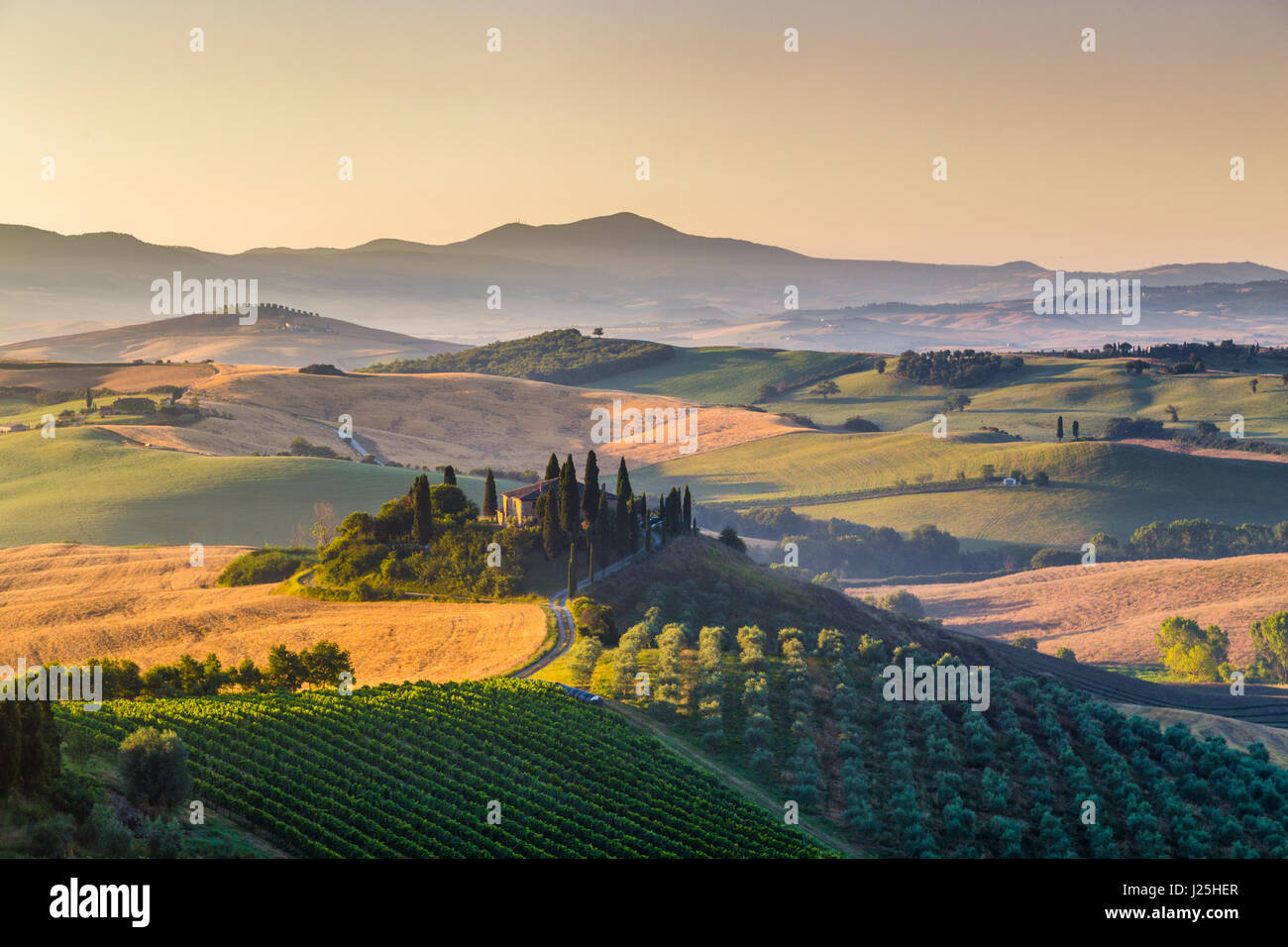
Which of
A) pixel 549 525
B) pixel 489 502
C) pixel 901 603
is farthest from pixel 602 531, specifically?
pixel 901 603

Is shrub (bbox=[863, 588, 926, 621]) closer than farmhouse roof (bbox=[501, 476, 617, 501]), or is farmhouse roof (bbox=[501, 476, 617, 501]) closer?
farmhouse roof (bbox=[501, 476, 617, 501])

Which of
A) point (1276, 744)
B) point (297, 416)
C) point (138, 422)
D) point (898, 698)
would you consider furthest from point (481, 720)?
point (297, 416)

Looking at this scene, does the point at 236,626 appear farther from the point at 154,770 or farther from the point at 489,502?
the point at 154,770

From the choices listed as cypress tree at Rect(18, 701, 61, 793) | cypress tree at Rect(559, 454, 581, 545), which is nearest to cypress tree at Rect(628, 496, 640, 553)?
cypress tree at Rect(559, 454, 581, 545)

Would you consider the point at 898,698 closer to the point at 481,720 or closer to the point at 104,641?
the point at 481,720

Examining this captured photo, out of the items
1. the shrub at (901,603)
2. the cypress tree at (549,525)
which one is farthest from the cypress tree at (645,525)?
the shrub at (901,603)

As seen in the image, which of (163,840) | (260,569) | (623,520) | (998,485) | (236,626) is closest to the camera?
(163,840)

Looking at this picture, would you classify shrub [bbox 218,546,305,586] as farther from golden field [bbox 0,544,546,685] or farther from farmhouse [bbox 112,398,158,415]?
farmhouse [bbox 112,398,158,415]
